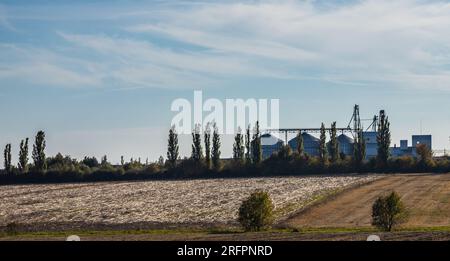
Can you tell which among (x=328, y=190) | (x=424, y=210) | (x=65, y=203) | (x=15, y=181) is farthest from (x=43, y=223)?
(x=15, y=181)

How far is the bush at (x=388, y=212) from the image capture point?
40.7 m

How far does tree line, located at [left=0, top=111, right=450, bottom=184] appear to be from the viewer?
13675 cm

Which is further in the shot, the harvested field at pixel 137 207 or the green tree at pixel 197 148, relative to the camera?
the green tree at pixel 197 148

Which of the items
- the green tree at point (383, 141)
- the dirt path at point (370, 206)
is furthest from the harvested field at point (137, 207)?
the green tree at point (383, 141)

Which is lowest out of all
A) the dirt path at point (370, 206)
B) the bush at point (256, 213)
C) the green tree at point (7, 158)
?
the dirt path at point (370, 206)

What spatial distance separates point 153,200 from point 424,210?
2948 cm

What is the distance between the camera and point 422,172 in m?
132

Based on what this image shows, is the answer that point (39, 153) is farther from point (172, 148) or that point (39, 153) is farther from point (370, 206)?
point (370, 206)

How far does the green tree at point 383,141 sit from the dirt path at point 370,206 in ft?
114

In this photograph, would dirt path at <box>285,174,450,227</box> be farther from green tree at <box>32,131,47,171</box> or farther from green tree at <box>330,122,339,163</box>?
green tree at <box>32,131,47,171</box>

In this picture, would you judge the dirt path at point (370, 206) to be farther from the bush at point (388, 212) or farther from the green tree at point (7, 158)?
the green tree at point (7, 158)

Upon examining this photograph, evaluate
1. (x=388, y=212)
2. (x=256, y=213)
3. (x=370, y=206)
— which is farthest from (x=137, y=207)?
(x=388, y=212)
